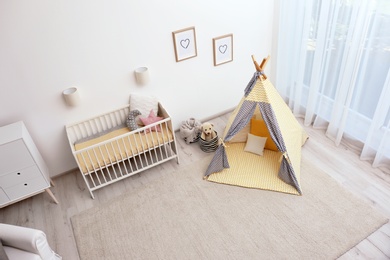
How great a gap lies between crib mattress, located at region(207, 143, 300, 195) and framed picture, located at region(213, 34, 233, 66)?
1.10m

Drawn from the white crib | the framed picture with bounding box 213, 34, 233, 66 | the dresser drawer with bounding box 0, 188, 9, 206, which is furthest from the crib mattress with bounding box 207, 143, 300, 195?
the dresser drawer with bounding box 0, 188, 9, 206

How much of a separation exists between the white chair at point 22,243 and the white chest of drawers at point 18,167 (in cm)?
59

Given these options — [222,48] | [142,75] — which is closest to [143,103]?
[142,75]

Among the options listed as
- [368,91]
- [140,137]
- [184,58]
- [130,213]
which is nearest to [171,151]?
[140,137]

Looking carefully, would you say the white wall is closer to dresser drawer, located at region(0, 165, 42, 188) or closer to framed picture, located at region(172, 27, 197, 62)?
framed picture, located at region(172, 27, 197, 62)

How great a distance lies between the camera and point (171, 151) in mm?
3430

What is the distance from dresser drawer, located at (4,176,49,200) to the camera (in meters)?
2.83

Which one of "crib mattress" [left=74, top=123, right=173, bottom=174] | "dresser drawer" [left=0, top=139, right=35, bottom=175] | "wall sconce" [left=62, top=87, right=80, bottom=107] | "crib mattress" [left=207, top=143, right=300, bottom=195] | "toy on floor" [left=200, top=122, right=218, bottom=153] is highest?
"wall sconce" [left=62, top=87, right=80, bottom=107]

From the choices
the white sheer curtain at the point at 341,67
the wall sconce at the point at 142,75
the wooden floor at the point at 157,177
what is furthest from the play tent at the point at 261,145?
the wall sconce at the point at 142,75

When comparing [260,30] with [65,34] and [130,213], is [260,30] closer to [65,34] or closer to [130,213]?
[65,34]

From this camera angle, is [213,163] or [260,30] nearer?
→ [213,163]

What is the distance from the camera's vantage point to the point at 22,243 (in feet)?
7.30

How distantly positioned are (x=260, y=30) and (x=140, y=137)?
2.02 metres

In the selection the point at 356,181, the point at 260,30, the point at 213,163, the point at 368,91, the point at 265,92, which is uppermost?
the point at 260,30
